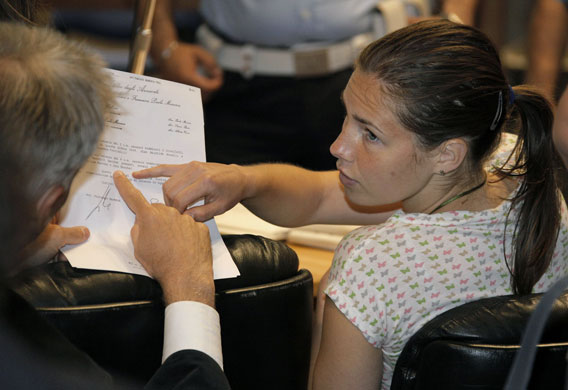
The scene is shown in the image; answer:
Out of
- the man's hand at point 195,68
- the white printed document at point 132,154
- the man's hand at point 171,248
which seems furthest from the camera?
the man's hand at point 195,68

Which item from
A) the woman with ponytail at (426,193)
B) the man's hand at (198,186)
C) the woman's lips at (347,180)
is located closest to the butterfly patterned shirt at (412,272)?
the woman with ponytail at (426,193)

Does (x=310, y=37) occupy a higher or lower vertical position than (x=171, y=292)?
higher

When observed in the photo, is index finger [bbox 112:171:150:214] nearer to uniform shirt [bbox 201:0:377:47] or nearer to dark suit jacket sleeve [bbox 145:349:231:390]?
dark suit jacket sleeve [bbox 145:349:231:390]

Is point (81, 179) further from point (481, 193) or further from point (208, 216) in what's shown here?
point (481, 193)

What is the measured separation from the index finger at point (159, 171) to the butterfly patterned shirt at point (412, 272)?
1.06 feet

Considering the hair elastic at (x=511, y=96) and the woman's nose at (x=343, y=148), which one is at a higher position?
the hair elastic at (x=511, y=96)

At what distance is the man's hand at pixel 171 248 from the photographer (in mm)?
1212

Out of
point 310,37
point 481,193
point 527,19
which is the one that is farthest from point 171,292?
point 527,19

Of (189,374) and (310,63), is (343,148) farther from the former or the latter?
(310,63)

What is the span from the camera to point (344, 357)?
4.16 feet

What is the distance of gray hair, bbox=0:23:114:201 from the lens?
853 mm

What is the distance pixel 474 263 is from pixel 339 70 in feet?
4.27

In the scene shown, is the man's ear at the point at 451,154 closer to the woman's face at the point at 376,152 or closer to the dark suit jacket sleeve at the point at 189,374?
the woman's face at the point at 376,152

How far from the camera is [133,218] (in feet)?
4.40
